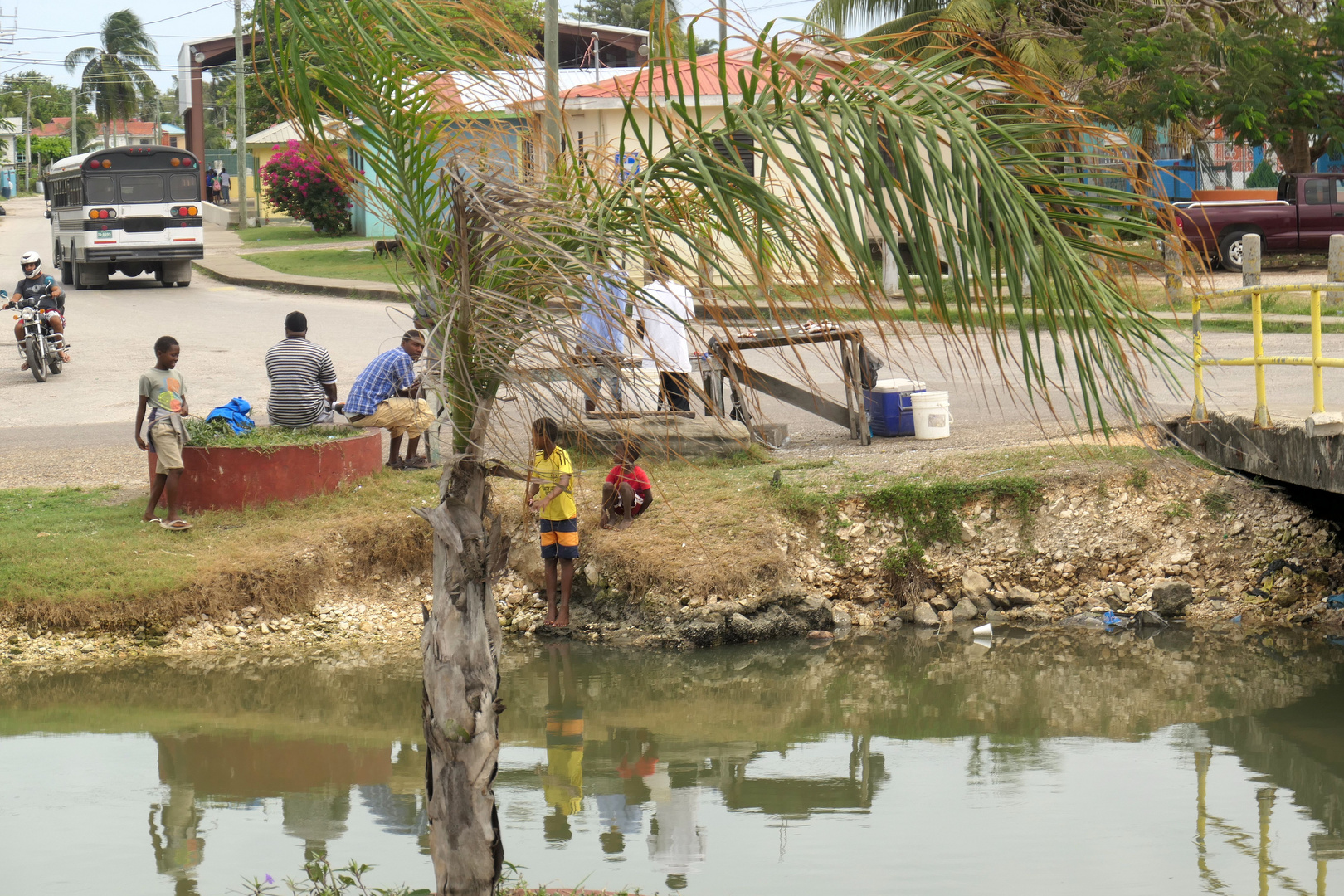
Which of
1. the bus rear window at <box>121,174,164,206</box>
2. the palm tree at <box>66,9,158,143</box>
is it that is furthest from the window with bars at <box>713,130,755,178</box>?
the palm tree at <box>66,9,158,143</box>

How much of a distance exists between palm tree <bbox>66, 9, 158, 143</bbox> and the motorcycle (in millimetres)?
51956

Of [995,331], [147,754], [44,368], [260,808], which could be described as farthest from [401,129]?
[44,368]

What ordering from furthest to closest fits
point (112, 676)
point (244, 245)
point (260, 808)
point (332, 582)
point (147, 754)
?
1. point (244, 245)
2. point (332, 582)
3. point (112, 676)
4. point (147, 754)
5. point (260, 808)

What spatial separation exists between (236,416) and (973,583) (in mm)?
6001

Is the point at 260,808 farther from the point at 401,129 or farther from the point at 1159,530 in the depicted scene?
the point at 1159,530

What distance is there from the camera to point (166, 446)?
9555mm

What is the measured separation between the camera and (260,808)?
646 cm

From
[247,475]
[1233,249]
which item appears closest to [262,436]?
[247,475]

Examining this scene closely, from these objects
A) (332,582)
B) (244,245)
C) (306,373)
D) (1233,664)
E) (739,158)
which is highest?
(244,245)

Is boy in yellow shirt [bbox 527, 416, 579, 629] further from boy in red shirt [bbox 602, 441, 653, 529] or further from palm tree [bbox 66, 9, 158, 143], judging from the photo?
palm tree [bbox 66, 9, 158, 143]

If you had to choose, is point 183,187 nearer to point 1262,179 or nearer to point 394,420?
point 394,420

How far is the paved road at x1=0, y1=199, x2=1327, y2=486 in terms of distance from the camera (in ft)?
38.2

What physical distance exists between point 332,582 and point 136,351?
34.6 feet

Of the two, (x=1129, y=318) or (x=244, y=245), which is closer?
(x=1129, y=318)
